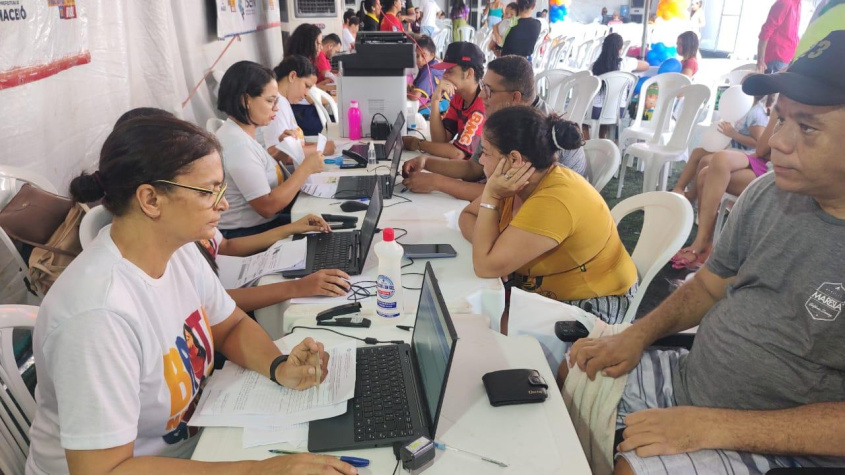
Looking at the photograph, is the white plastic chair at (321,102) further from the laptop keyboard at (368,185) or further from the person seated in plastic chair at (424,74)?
the laptop keyboard at (368,185)

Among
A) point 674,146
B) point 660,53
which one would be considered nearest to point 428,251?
point 674,146

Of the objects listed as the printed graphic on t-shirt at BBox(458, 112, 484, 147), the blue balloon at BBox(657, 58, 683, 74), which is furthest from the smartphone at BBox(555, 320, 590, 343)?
the blue balloon at BBox(657, 58, 683, 74)

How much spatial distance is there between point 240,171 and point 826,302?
2.05 meters

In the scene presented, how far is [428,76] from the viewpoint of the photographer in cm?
480

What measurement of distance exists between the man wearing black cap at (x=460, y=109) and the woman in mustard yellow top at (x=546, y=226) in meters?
1.22

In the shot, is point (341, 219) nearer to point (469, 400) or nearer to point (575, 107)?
point (469, 400)

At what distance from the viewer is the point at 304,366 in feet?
3.90

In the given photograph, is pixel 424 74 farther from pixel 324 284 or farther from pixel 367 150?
Result: pixel 324 284

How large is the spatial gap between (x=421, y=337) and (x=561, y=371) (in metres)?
0.59

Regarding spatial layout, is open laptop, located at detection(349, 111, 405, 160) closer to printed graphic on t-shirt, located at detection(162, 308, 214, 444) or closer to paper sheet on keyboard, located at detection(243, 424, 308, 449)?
printed graphic on t-shirt, located at detection(162, 308, 214, 444)

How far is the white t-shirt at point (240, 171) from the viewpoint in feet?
7.47

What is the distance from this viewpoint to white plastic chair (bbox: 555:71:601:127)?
4.84 meters

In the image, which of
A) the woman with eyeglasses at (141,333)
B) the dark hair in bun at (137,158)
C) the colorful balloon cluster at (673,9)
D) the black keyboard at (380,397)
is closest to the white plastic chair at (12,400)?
the woman with eyeglasses at (141,333)

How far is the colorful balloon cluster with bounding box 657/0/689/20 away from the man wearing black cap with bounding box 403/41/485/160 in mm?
4294
